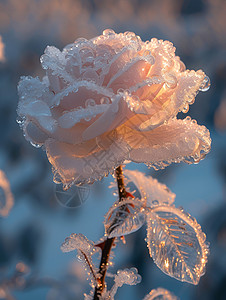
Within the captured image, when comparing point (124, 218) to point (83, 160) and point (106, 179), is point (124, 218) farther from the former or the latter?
point (106, 179)

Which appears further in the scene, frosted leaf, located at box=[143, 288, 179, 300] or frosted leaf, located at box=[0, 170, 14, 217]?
frosted leaf, located at box=[0, 170, 14, 217]

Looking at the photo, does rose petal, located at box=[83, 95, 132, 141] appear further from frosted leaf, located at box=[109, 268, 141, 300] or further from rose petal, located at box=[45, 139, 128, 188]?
frosted leaf, located at box=[109, 268, 141, 300]

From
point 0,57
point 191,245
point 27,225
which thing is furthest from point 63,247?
point 27,225

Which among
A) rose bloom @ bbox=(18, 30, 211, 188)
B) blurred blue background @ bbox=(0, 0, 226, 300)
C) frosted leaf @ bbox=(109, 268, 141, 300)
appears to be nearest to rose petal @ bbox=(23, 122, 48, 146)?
rose bloom @ bbox=(18, 30, 211, 188)

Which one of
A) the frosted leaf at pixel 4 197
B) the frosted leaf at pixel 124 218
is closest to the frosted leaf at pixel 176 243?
the frosted leaf at pixel 124 218

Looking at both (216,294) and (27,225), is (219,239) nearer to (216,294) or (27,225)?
(216,294)

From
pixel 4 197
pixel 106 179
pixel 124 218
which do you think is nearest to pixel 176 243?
pixel 124 218
